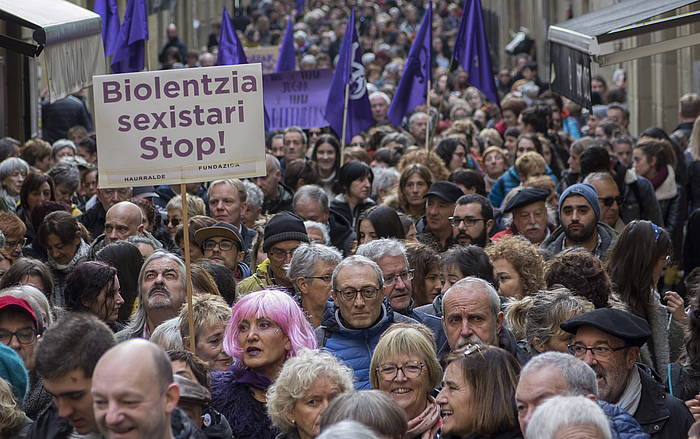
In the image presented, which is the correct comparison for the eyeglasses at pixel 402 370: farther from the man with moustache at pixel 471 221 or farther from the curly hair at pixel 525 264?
the man with moustache at pixel 471 221

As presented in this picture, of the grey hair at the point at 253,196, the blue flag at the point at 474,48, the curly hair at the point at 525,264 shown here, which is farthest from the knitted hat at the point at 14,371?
the blue flag at the point at 474,48

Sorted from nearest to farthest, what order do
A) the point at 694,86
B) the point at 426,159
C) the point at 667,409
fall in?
the point at 667,409 → the point at 426,159 → the point at 694,86

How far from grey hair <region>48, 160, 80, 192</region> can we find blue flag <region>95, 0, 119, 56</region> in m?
2.57

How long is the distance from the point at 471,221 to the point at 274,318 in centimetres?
352

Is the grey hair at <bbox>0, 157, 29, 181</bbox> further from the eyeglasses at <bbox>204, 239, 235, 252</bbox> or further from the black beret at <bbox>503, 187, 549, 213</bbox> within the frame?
the black beret at <bbox>503, 187, 549, 213</bbox>

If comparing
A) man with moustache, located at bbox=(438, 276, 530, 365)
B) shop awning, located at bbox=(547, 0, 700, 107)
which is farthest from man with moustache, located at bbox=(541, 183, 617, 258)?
man with moustache, located at bbox=(438, 276, 530, 365)

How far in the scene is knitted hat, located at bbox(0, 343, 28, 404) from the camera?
6016 millimetres

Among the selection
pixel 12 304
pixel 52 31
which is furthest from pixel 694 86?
pixel 12 304

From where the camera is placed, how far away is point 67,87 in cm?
1036

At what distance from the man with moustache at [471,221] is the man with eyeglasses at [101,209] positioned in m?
2.96

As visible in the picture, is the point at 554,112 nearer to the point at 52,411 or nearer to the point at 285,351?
the point at 285,351

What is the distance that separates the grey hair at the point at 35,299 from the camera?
699 centimetres

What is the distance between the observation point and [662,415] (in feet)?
19.6

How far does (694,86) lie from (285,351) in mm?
14743
